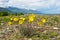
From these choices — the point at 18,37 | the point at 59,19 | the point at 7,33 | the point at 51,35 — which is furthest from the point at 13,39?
the point at 59,19

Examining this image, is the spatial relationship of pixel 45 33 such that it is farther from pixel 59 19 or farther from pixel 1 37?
pixel 59 19

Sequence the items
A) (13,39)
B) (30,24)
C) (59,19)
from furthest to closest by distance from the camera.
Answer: (59,19), (30,24), (13,39)

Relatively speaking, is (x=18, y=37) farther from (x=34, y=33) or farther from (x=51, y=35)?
(x=51, y=35)

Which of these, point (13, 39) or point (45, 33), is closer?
point (13, 39)

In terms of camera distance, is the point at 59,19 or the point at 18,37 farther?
the point at 59,19

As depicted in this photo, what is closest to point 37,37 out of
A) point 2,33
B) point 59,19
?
point 2,33

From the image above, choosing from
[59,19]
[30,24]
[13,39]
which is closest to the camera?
[13,39]

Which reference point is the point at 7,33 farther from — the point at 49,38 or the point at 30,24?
the point at 49,38
